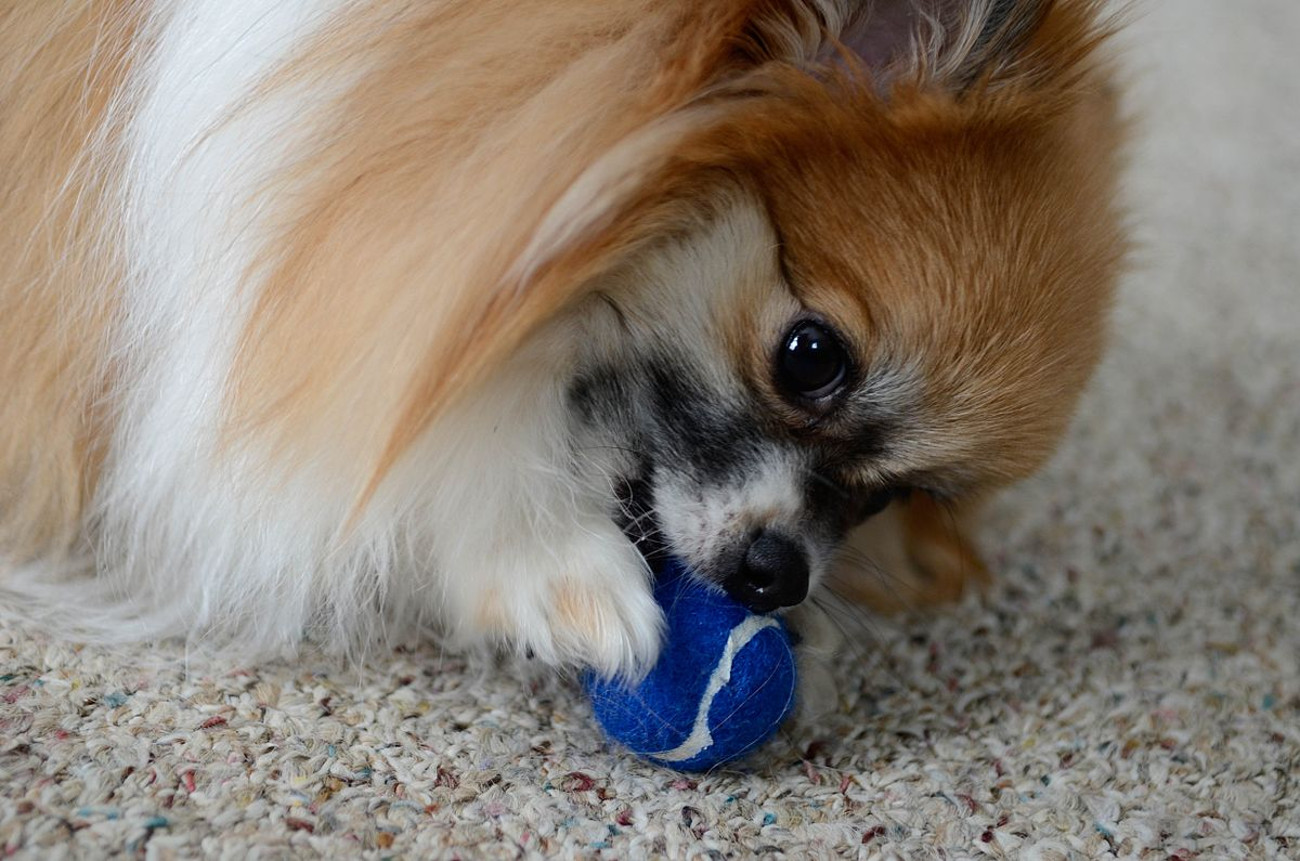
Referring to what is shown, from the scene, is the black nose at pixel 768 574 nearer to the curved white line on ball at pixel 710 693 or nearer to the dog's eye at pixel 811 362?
the curved white line on ball at pixel 710 693

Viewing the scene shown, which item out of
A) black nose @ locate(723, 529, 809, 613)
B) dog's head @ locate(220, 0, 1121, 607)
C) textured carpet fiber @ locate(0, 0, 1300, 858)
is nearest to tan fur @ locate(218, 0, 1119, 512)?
dog's head @ locate(220, 0, 1121, 607)

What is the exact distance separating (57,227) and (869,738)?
1.11 metres

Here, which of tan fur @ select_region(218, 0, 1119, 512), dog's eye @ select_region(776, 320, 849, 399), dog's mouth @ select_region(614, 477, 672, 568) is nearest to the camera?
tan fur @ select_region(218, 0, 1119, 512)

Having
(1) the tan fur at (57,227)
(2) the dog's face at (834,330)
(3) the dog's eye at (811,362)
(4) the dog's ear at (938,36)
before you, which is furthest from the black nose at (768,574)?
(1) the tan fur at (57,227)

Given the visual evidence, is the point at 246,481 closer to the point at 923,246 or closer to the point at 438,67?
the point at 438,67

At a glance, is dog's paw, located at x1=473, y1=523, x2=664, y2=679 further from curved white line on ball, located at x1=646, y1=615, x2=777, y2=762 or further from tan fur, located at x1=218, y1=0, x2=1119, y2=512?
tan fur, located at x1=218, y1=0, x2=1119, y2=512

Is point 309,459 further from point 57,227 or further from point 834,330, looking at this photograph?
point 834,330

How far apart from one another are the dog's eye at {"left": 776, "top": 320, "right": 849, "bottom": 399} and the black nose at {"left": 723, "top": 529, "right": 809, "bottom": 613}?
0.17m

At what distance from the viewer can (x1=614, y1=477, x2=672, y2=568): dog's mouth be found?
146 centimetres

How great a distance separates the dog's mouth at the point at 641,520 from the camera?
1.46 m

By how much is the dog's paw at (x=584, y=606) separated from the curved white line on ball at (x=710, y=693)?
72 mm

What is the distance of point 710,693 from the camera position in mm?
1349

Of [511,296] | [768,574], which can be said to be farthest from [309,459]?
[768,574]

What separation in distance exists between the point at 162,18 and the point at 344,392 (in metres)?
0.47
